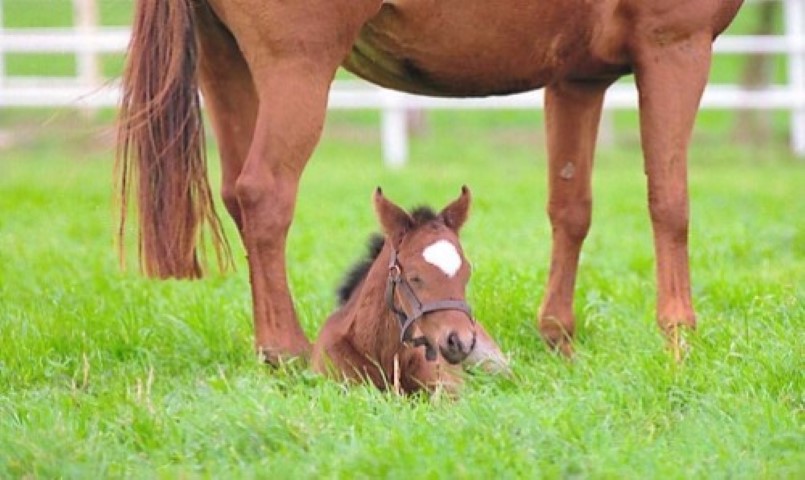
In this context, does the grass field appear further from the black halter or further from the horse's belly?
the horse's belly

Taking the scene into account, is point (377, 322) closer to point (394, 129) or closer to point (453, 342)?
point (453, 342)

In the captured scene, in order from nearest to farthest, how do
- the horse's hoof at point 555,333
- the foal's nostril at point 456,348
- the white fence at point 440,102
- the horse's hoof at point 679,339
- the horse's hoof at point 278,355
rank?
the foal's nostril at point 456,348 < the horse's hoof at point 679,339 < the horse's hoof at point 278,355 < the horse's hoof at point 555,333 < the white fence at point 440,102

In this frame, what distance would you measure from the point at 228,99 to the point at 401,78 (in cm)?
65

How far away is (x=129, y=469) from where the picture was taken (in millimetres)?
4320

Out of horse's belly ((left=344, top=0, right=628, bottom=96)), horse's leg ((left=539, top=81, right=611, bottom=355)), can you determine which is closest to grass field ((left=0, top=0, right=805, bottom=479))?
horse's leg ((left=539, top=81, right=611, bottom=355))

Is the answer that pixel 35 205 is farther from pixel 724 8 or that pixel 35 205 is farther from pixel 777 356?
pixel 777 356

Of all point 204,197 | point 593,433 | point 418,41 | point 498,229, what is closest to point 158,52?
point 204,197

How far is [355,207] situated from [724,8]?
538 centimetres

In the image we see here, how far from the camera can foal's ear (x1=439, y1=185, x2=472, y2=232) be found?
5.71 m

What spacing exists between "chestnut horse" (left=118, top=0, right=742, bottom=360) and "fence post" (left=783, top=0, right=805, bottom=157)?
956 centimetres

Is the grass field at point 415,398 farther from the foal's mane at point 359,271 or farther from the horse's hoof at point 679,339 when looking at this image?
the foal's mane at point 359,271

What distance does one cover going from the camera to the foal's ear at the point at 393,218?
568 cm

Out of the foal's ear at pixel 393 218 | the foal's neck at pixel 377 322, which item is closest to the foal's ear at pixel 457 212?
the foal's ear at pixel 393 218

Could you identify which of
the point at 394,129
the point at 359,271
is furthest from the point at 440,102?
the point at 359,271
